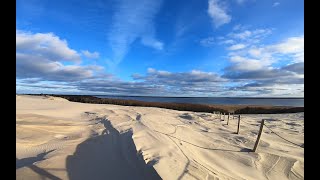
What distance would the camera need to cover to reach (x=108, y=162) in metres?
8.09

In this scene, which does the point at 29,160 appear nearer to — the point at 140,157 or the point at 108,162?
the point at 108,162

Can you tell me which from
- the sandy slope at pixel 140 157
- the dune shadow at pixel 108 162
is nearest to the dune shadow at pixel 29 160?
the sandy slope at pixel 140 157

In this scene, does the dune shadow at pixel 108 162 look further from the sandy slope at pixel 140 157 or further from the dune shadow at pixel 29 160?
the dune shadow at pixel 29 160

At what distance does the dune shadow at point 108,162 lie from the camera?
6.96 metres

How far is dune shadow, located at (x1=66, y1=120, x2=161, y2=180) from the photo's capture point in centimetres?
696

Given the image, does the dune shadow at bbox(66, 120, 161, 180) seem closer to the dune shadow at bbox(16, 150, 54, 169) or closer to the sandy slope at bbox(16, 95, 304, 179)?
the sandy slope at bbox(16, 95, 304, 179)

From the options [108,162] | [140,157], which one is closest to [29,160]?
[108,162]

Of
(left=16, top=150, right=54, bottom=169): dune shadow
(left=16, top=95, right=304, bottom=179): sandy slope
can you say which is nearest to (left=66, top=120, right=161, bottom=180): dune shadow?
(left=16, top=95, right=304, bottom=179): sandy slope

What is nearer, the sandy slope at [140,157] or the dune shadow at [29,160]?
the sandy slope at [140,157]

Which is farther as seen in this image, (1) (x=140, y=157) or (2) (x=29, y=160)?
(2) (x=29, y=160)
